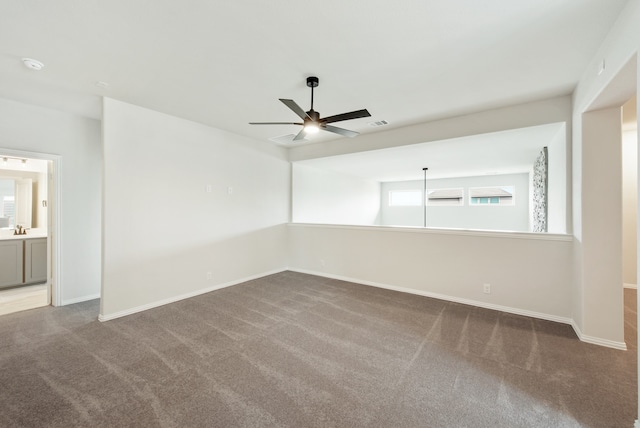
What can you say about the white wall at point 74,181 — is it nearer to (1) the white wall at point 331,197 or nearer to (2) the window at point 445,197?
(1) the white wall at point 331,197

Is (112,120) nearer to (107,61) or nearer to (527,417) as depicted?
(107,61)

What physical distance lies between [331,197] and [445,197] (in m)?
4.32

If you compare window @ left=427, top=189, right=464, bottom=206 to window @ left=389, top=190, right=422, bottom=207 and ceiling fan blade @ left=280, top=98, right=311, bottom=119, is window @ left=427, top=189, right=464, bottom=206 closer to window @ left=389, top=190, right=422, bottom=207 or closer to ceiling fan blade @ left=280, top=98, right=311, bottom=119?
window @ left=389, top=190, right=422, bottom=207

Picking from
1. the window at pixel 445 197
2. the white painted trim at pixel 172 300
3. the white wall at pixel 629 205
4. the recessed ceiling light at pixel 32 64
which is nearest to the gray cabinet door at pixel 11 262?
the white painted trim at pixel 172 300

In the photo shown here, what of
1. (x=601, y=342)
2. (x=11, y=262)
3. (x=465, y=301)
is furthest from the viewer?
(x=11, y=262)

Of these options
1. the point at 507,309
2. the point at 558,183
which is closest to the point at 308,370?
the point at 507,309

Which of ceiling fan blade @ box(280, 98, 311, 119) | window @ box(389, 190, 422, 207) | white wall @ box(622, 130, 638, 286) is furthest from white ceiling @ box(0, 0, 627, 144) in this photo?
window @ box(389, 190, 422, 207)

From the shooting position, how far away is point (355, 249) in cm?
493

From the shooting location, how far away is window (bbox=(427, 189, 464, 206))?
346 inches

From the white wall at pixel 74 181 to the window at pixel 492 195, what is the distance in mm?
9417

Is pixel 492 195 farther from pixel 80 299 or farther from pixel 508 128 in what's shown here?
pixel 80 299

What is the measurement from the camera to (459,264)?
387cm

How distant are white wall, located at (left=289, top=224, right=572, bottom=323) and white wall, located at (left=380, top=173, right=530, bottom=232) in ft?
17.3

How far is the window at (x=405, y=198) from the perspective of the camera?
9711 millimetres
